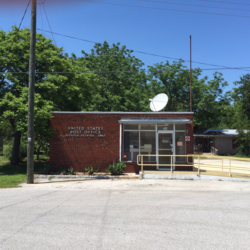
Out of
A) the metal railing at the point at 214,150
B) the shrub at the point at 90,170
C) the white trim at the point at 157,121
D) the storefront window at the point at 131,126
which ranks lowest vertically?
the shrub at the point at 90,170

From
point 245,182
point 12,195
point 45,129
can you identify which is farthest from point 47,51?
point 245,182

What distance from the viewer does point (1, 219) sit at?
6094mm

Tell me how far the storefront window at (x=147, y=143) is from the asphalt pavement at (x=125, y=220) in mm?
6055

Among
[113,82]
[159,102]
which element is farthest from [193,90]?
[159,102]

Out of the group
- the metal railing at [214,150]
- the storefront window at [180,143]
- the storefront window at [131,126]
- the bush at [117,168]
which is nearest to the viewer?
the bush at [117,168]

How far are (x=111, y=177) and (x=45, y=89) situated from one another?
24.5ft

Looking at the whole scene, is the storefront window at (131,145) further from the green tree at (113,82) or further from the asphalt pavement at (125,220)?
the green tree at (113,82)

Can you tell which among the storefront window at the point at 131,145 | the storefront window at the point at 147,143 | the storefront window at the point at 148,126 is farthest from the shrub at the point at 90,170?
the storefront window at the point at 148,126

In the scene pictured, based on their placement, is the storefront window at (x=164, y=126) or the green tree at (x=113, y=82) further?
the green tree at (x=113, y=82)

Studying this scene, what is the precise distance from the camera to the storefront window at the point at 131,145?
15.8 m

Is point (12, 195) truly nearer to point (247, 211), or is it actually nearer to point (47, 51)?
point (247, 211)

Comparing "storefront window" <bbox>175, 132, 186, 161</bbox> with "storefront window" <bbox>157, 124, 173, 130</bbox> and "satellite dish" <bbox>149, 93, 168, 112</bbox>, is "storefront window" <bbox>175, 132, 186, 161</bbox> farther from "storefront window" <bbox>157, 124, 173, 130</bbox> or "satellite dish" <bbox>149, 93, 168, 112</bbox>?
"satellite dish" <bbox>149, 93, 168, 112</bbox>

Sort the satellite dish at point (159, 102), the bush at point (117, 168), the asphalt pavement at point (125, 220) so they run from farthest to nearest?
the satellite dish at point (159, 102) → the bush at point (117, 168) → the asphalt pavement at point (125, 220)

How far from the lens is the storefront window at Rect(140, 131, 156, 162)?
15797 mm
